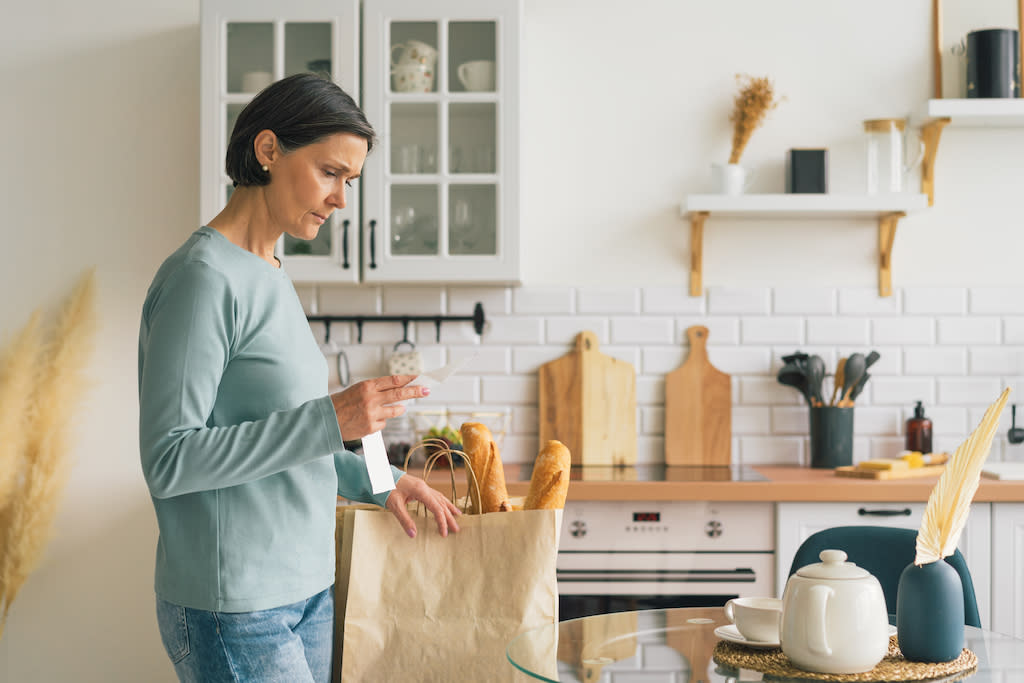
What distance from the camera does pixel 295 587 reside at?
1.37 meters

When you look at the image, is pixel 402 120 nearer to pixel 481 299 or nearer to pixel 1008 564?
pixel 481 299

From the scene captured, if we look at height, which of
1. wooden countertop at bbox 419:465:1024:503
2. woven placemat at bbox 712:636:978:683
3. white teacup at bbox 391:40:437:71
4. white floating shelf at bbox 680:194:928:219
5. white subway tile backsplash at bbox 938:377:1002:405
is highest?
white teacup at bbox 391:40:437:71

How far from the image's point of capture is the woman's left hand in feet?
4.91

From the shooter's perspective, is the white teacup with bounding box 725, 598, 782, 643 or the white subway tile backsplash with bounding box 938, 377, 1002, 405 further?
the white subway tile backsplash with bounding box 938, 377, 1002, 405

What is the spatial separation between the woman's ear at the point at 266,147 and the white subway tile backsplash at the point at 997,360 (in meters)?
2.68

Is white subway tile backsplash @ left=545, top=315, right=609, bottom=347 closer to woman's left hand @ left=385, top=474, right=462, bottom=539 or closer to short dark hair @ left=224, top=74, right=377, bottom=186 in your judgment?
woman's left hand @ left=385, top=474, right=462, bottom=539

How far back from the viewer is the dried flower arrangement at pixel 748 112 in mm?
3150

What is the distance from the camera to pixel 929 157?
3213 millimetres

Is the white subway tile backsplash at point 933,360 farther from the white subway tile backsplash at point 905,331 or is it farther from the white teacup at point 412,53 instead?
the white teacup at point 412,53

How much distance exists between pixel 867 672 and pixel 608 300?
7.04 feet

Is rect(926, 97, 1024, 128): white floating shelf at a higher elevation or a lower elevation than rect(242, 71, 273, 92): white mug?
lower

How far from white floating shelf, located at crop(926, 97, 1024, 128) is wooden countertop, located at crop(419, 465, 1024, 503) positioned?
118 centimetres

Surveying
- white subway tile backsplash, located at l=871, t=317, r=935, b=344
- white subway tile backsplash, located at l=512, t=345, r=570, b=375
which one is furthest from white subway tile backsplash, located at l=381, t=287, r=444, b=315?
white subway tile backsplash, located at l=871, t=317, r=935, b=344

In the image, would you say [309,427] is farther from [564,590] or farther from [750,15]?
[750,15]
